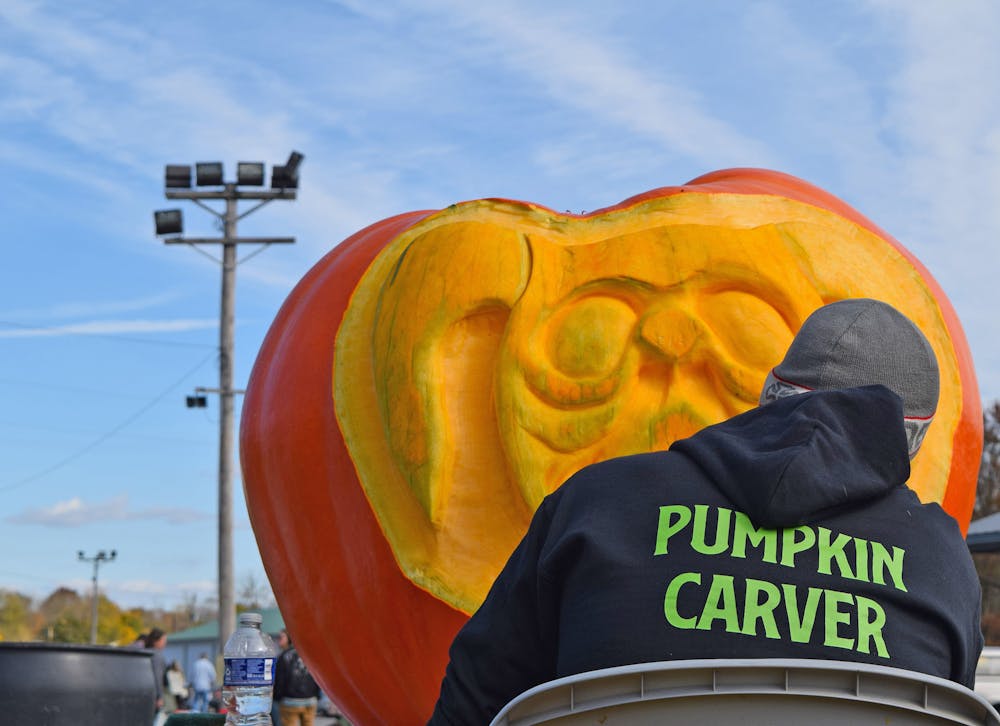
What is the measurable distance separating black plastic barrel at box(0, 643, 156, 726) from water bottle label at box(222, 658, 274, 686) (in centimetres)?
60

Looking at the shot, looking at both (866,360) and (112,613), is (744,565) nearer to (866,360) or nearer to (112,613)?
(866,360)

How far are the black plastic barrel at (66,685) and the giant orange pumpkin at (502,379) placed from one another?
25.6 inches

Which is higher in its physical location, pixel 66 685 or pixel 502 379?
pixel 502 379

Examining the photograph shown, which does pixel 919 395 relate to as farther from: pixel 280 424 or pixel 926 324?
pixel 280 424

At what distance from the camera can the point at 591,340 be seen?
130 inches

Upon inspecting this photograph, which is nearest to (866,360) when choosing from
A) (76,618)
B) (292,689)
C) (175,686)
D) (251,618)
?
(251,618)

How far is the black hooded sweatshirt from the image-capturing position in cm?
141

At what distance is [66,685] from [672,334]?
83.0 inches

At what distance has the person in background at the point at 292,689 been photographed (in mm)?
9445

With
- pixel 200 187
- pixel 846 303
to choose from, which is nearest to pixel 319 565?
pixel 846 303

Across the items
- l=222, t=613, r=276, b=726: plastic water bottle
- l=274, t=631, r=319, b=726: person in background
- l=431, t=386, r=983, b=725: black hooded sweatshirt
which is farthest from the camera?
l=274, t=631, r=319, b=726: person in background

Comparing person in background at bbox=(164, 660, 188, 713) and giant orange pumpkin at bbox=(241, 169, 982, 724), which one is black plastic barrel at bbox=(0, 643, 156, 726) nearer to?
giant orange pumpkin at bbox=(241, 169, 982, 724)

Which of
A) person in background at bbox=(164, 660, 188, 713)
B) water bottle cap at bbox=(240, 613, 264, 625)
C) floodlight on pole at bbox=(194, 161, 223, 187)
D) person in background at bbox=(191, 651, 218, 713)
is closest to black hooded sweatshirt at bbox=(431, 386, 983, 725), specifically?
water bottle cap at bbox=(240, 613, 264, 625)

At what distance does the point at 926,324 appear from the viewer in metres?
3.58
